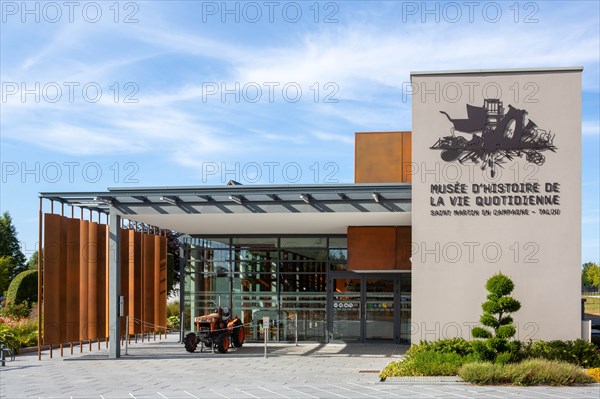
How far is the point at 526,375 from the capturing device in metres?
16.3

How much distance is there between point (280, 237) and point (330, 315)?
3.40 metres

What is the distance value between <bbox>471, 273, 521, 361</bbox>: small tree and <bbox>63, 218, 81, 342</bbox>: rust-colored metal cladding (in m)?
12.1

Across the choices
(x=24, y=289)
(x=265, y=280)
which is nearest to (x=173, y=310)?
(x=24, y=289)

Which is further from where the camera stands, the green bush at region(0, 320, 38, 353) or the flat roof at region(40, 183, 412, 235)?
the green bush at region(0, 320, 38, 353)

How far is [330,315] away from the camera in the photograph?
27.9m

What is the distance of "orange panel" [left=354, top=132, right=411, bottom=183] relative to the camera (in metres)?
22.3


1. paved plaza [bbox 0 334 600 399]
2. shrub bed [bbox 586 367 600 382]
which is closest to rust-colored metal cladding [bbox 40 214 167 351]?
paved plaza [bbox 0 334 600 399]

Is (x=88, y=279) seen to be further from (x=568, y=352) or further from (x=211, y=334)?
(x=568, y=352)

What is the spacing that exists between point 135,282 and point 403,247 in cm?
1054

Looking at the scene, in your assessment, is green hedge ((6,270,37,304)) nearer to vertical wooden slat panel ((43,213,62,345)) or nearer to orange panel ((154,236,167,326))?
orange panel ((154,236,167,326))

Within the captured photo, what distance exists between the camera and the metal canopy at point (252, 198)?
2058cm

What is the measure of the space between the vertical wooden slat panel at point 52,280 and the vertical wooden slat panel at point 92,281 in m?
1.91

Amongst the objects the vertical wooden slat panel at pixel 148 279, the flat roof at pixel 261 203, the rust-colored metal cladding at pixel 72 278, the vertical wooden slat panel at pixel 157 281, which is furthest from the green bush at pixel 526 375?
the vertical wooden slat panel at pixel 157 281

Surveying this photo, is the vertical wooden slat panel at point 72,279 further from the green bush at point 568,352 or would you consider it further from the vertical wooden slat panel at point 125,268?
the green bush at point 568,352
